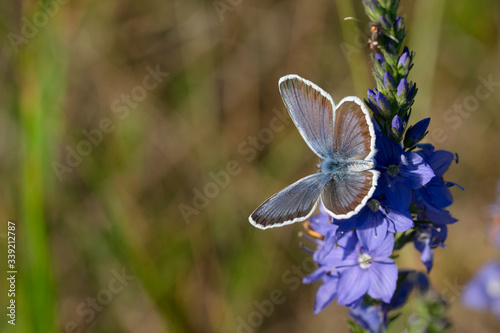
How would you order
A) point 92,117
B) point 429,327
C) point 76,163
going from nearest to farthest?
1. point 429,327
2. point 76,163
3. point 92,117

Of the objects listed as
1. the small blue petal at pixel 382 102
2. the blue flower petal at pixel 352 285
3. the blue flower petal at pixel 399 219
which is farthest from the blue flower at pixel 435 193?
the blue flower petal at pixel 352 285

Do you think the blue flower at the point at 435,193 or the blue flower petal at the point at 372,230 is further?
the blue flower at the point at 435,193

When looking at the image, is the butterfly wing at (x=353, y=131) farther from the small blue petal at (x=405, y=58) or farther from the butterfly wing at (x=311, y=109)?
the small blue petal at (x=405, y=58)

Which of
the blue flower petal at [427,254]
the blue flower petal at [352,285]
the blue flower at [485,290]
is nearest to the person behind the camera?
the blue flower petal at [352,285]

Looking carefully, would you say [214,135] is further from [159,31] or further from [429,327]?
[429,327]

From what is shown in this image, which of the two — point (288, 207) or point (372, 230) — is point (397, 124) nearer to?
point (372, 230)

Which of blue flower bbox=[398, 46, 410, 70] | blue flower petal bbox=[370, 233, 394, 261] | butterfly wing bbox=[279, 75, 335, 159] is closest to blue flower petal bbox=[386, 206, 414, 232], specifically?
blue flower petal bbox=[370, 233, 394, 261]

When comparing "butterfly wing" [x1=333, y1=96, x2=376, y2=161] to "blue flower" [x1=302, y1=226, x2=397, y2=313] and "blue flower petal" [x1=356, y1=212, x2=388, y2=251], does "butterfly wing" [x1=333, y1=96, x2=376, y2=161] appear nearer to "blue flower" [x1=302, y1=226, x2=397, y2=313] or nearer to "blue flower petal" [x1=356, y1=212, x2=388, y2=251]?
"blue flower petal" [x1=356, y1=212, x2=388, y2=251]

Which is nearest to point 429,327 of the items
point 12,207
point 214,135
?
point 214,135
